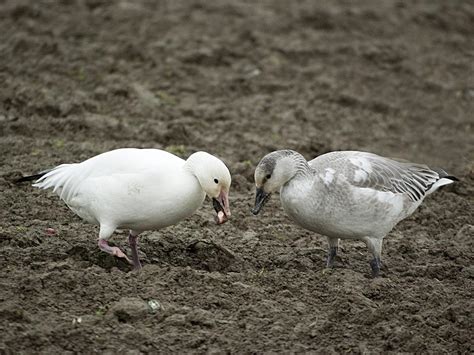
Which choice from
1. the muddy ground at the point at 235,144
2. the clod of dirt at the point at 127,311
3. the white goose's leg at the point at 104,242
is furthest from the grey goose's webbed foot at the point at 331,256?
the clod of dirt at the point at 127,311

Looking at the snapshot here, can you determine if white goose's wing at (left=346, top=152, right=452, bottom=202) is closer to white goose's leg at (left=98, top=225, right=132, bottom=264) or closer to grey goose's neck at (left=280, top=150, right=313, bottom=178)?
grey goose's neck at (left=280, top=150, right=313, bottom=178)

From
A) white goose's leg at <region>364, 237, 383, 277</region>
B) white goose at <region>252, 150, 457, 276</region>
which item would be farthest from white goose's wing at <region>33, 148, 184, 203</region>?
white goose's leg at <region>364, 237, 383, 277</region>

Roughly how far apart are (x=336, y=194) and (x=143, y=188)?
1505mm

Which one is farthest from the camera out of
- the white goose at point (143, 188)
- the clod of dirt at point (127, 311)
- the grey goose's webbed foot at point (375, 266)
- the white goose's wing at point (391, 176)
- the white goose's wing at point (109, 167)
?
the grey goose's webbed foot at point (375, 266)

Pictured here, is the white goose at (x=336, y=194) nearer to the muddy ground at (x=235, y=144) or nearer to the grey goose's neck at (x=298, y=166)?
the grey goose's neck at (x=298, y=166)

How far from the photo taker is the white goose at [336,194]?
6625 mm

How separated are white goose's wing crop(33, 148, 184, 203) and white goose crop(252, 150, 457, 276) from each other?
0.77m

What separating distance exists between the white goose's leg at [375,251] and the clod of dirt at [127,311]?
2044 mm

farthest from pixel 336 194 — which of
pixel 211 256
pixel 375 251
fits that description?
pixel 211 256

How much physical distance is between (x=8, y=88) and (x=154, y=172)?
463 centimetres

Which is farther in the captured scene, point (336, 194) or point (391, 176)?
point (391, 176)

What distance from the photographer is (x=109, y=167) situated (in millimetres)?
6535

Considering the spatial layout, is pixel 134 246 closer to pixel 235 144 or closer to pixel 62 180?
pixel 62 180

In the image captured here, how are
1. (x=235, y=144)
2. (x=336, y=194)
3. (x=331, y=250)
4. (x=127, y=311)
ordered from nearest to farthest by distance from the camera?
1. (x=127, y=311)
2. (x=336, y=194)
3. (x=331, y=250)
4. (x=235, y=144)
